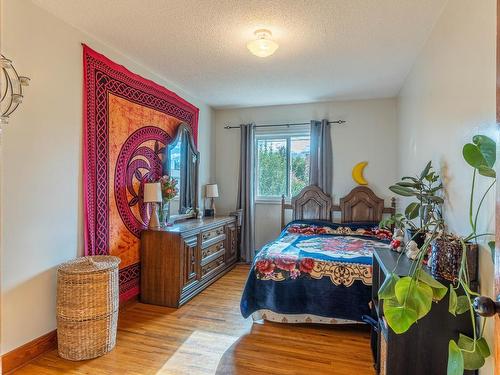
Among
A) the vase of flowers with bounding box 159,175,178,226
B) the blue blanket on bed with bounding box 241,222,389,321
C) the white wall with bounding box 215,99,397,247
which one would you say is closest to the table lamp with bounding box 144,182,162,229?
the vase of flowers with bounding box 159,175,178,226

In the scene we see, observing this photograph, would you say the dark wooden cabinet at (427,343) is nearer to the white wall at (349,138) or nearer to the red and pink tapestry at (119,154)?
the red and pink tapestry at (119,154)

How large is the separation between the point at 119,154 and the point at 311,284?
7.35 feet

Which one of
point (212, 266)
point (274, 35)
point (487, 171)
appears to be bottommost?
point (212, 266)

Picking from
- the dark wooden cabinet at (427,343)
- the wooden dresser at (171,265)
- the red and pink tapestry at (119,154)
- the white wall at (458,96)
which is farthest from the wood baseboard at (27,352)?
the white wall at (458,96)

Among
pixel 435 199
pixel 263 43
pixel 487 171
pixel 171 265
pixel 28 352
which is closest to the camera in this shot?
pixel 487 171

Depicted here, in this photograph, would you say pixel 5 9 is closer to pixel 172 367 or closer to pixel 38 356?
pixel 38 356

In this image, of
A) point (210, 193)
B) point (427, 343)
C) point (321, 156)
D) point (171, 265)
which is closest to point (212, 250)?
point (171, 265)

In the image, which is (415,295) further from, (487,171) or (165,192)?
(165,192)

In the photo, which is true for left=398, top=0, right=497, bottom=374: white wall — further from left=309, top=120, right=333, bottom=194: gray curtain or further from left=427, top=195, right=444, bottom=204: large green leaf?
left=309, top=120, right=333, bottom=194: gray curtain

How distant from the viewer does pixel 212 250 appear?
3889 millimetres

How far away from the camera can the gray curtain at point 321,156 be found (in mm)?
4559

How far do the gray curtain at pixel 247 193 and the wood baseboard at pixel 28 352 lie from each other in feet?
9.63

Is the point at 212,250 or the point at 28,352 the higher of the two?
the point at 212,250

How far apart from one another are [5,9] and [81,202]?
1450 millimetres
